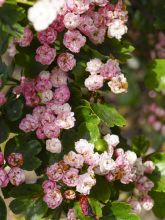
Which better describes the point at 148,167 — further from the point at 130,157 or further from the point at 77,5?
the point at 77,5

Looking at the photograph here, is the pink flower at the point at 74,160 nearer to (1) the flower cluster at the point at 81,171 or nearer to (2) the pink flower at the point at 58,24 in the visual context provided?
(1) the flower cluster at the point at 81,171

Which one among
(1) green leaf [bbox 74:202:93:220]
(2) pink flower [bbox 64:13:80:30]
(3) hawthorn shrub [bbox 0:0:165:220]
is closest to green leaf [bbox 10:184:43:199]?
(3) hawthorn shrub [bbox 0:0:165:220]

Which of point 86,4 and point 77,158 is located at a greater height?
point 86,4

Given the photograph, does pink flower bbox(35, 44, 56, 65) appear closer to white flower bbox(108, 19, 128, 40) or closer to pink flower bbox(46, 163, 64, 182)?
white flower bbox(108, 19, 128, 40)

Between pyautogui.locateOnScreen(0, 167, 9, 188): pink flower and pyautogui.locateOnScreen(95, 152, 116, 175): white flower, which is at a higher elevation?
pyautogui.locateOnScreen(95, 152, 116, 175): white flower

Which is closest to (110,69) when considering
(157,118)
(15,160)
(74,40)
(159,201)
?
(74,40)

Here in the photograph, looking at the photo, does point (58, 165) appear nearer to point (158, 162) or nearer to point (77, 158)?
point (77, 158)

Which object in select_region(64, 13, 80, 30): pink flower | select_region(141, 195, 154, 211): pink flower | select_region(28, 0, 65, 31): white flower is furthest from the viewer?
select_region(141, 195, 154, 211): pink flower

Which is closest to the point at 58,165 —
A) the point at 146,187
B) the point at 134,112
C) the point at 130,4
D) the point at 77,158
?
the point at 77,158
